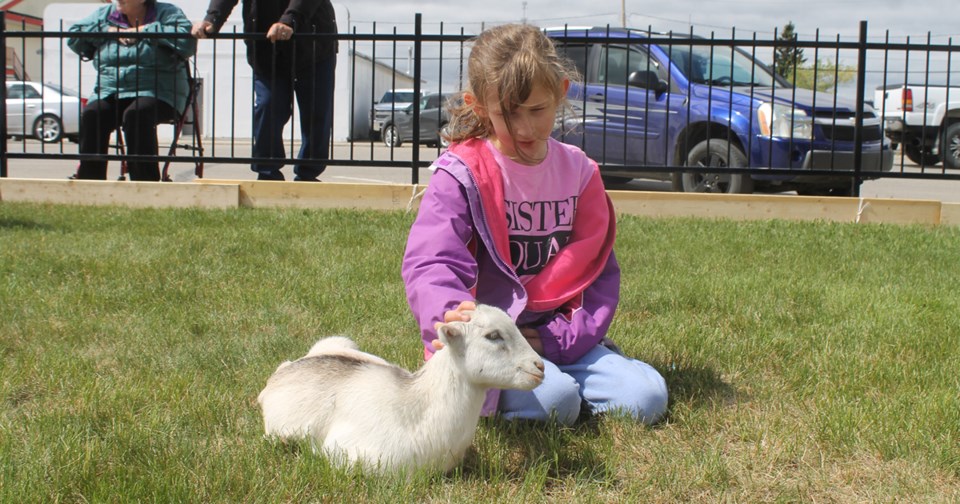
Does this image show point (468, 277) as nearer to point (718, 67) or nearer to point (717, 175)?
point (717, 175)

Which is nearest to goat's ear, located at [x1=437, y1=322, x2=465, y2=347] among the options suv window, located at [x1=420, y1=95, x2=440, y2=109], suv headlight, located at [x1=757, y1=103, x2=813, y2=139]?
suv headlight, located at [x1=757, y1=103, x2=813, y2=139]

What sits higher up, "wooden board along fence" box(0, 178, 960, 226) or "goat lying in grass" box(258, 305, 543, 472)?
"wooden board along fence" box(0, 178, 960, 226)

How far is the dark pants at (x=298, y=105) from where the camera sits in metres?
8.13

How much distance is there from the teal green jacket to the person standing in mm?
369

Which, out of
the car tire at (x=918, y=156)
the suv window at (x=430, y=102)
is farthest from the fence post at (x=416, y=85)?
the suv window at (x=430, y=102)

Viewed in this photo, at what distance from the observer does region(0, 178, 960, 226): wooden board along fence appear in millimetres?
7895

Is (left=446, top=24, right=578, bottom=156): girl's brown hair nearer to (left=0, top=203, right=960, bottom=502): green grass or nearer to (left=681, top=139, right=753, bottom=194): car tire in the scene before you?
(left=0, top=203, right=960, bottom=502): green grass

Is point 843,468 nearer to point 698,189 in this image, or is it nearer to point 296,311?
point 296,311

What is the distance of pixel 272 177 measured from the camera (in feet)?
28.8

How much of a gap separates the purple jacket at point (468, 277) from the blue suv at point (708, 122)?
513cm

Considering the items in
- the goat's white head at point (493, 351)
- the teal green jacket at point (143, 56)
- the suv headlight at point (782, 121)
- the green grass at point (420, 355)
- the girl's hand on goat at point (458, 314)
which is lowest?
the green grass at point (420, 355)

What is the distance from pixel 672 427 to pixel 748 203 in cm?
516

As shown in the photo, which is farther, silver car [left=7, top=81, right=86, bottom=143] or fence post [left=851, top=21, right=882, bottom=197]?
silver car [left=7, top=81, right=86, bottom=143]

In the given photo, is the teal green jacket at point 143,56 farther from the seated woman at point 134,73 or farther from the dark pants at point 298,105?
the dark pants at point 298,105
